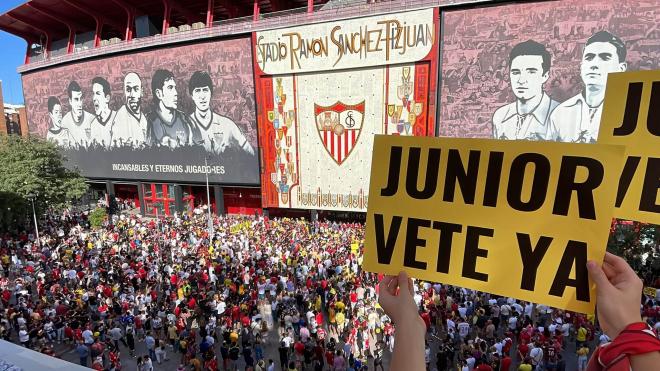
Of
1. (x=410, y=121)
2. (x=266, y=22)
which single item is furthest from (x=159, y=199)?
(x=410, y=121)

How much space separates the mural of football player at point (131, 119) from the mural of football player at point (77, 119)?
3.50 m

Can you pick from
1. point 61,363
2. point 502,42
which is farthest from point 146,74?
point 61,363

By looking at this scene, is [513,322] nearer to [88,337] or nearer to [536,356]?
[536,356]

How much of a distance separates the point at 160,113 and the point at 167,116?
29.8 inches

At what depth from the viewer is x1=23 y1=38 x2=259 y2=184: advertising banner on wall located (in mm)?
29047

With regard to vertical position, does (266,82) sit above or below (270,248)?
above

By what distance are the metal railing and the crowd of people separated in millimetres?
15525

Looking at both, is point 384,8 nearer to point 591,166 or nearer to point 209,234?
point 209,234

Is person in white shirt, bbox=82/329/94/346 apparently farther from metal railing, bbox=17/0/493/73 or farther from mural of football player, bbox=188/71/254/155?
metal railing, bbox=17/0/493/73

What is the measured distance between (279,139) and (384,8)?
11.5 m

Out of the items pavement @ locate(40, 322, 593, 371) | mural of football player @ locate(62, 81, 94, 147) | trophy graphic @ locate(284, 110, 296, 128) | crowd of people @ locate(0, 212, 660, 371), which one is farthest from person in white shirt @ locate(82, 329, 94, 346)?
mural of football player @ locate(62, 81, 94, 147)

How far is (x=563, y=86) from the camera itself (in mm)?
21469

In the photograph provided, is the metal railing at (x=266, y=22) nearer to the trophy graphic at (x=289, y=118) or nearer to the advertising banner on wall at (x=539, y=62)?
the advertising banner on wall at (x=539, y=62)

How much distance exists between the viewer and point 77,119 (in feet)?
117
